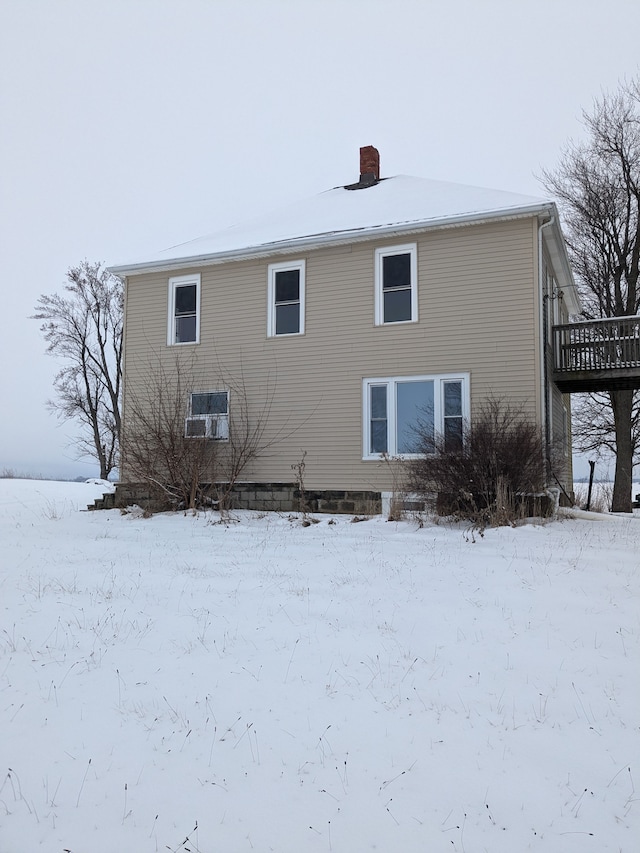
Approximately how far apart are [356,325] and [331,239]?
173 centimetres

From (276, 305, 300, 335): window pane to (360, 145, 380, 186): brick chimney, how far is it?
14.9ft

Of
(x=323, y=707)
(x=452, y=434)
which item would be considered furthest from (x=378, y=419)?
(x=323, y=707)

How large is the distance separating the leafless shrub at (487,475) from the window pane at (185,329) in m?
6.48

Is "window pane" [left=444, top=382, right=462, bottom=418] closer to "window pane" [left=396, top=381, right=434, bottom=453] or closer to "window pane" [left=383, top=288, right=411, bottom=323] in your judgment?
"window pane" [left=396, top=381, right=434, bottom=453]

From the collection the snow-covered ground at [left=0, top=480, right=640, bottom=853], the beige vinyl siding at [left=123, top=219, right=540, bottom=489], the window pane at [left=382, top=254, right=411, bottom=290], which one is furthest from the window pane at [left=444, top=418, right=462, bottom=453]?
the snow-covered ground at [left=0, top=480, right=640, bottom=853]

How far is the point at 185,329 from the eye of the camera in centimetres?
1425

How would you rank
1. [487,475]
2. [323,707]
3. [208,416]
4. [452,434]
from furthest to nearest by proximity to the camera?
[208,416], [452,434], [487,475], [323,707]

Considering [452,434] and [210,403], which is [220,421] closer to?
[210,403]

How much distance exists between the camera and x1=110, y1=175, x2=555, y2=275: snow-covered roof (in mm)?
11867

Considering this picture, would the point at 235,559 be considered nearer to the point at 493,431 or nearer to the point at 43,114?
the point at 493,431

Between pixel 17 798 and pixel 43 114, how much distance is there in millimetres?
28399

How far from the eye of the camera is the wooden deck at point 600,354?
12.7m

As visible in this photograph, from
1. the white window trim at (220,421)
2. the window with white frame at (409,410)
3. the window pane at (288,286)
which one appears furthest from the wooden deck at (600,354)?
the white window trim at (220,421)

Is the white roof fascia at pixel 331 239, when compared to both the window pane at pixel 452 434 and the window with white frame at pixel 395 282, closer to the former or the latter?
the window with white frame at pixel 395 282
